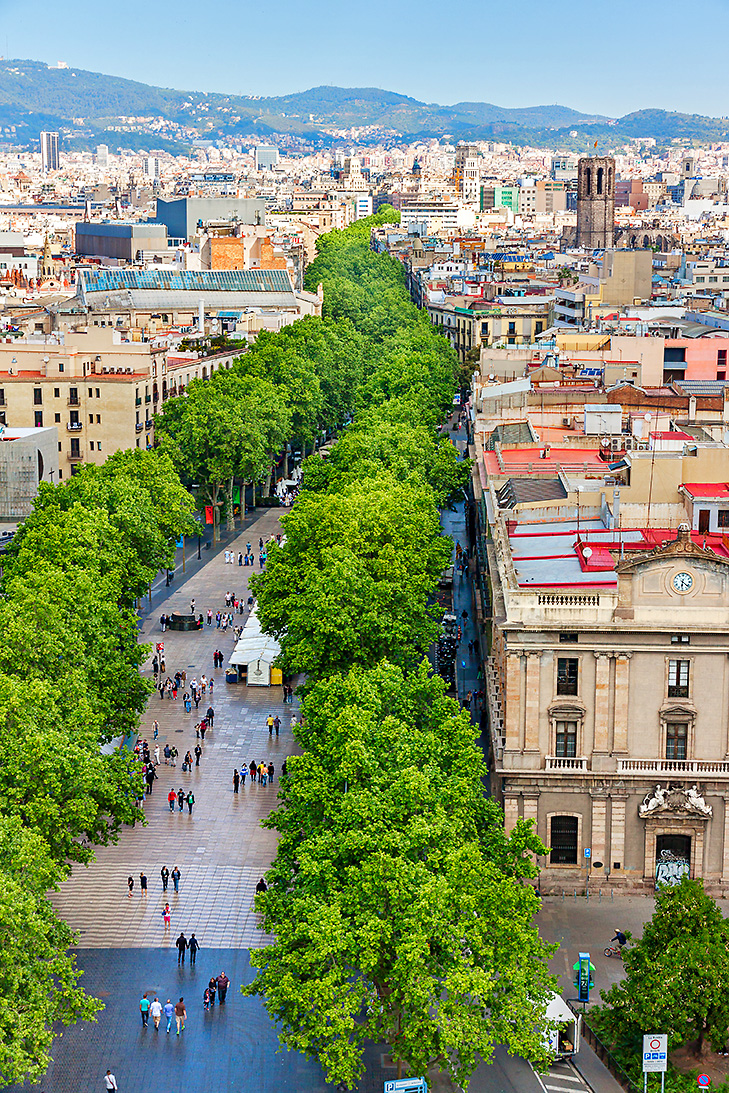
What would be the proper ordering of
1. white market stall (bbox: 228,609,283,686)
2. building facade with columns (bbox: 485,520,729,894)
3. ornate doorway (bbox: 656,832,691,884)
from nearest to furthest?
building facade with columns (bbox: 485,520,729,894), ornate doorway (bbox: 656,832,691,884), white market stall (bbox: 228,609,283,686)

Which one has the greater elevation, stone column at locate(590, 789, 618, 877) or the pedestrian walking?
stone column at locate(590, 789, 618, 877)

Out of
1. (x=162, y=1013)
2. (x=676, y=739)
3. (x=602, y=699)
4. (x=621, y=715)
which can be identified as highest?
(x=602, y=699)

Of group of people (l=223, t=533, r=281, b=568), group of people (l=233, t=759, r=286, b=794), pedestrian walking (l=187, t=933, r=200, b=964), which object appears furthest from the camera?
group of people (l=223, t=533, r=281, b=568)

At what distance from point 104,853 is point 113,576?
13259mm

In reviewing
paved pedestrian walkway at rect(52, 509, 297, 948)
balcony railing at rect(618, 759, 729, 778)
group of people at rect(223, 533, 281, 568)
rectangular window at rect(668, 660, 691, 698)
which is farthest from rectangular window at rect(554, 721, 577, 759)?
group of people at rect(223, 533, 281, 568)

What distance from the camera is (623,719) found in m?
50.2

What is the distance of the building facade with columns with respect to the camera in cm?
4978

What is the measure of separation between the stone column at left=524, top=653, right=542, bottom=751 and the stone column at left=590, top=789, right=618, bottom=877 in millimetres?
2662

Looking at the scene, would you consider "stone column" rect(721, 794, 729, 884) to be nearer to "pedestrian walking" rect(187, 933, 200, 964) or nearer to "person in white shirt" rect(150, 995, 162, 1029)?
"pedestrian walking" rect(187, 933, 200, 964)

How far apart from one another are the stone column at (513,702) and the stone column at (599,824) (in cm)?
317

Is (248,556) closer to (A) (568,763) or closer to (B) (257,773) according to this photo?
(B) (257,773)

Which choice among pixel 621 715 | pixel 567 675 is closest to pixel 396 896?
pixel 567 675

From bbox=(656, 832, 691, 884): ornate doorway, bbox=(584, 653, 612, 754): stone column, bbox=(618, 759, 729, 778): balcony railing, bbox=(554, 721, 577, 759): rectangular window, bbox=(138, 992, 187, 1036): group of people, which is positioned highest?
bbox=(584, 653, 612, 754): stone column

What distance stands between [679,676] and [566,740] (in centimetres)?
431
